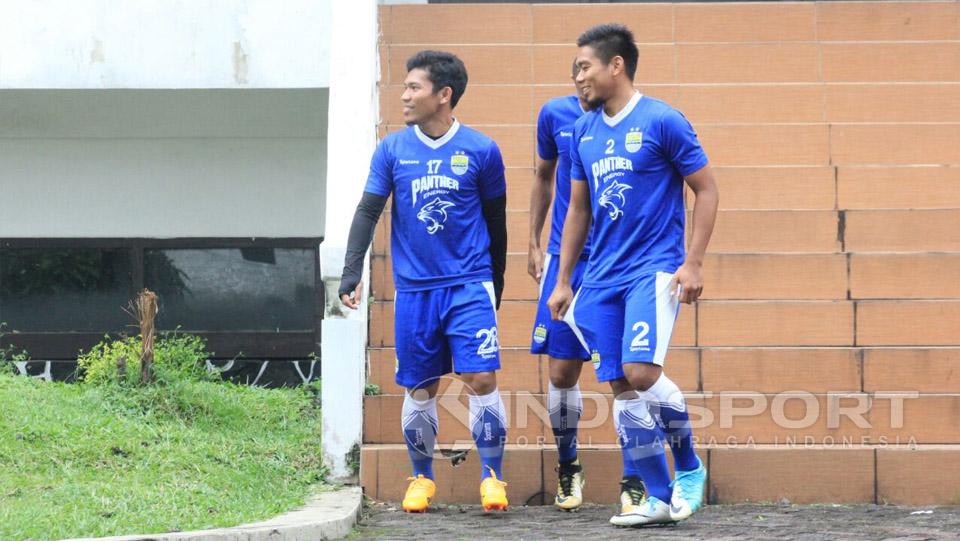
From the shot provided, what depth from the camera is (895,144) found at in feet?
26.6

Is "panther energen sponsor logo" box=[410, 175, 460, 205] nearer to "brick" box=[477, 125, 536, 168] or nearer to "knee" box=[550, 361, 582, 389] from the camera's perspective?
"knee" box=[550, 361, 582, 389]

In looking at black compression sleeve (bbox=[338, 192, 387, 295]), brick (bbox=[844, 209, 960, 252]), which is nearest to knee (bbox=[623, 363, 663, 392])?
black compression sleeve (bbox=[338, 192, 387, 295])

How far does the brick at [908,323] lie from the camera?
6.82m

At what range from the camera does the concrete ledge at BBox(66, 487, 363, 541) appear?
4.83m

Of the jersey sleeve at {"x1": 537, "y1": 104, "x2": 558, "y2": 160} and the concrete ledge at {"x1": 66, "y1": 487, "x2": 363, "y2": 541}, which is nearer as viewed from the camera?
the concrete ledge at {"x1": 66, "y1": 487, "x2": 363, "y2": 541}

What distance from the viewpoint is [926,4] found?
29.8ft

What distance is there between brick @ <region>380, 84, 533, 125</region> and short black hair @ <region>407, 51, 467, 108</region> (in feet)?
7.53

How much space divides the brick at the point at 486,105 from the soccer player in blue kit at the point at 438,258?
7.78ft

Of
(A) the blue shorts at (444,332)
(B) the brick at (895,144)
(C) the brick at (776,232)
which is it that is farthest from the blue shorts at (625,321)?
(B) the brick at (895,144)

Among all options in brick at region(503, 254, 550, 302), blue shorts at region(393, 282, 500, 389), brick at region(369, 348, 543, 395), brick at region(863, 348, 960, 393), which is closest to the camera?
blue shorts at region(393, 282, 500, 389)

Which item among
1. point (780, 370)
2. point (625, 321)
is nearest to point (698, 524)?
point (625, 321)

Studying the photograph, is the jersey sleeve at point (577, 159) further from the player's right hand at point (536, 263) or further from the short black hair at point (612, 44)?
the player's right hand at point (536, 263)

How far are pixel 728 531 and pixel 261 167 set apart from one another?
5125 mm

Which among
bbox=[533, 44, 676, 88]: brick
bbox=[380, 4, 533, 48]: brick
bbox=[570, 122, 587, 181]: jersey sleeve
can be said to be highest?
bbox=[380, 4, 533, 48]: brick
